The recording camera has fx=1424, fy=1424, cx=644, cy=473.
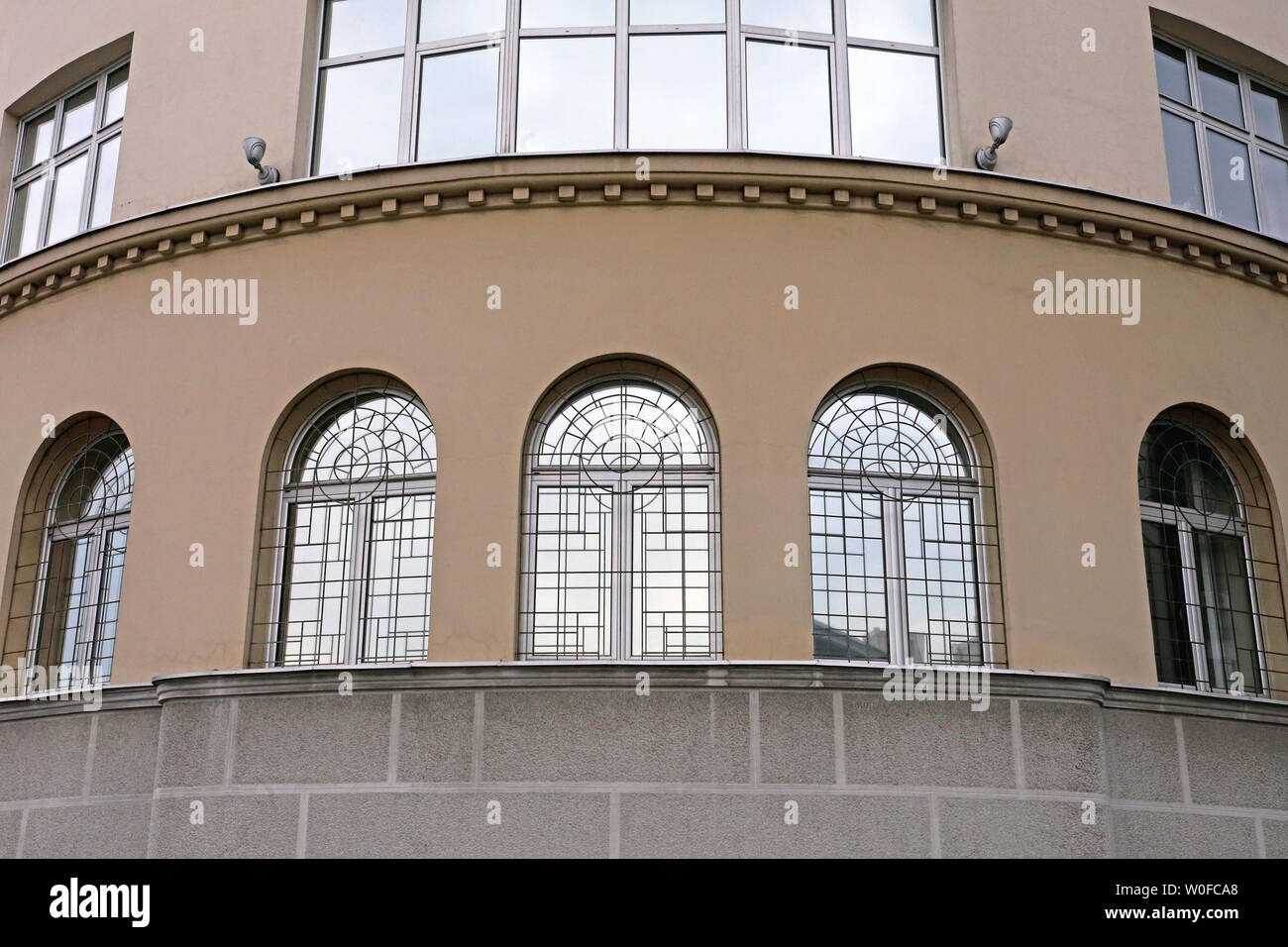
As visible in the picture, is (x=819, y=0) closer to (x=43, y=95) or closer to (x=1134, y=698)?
(x=1134, y=698)

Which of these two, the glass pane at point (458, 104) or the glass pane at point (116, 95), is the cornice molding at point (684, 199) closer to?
the glass pane at point (458, 104)

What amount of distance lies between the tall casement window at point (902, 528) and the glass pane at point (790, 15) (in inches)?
140

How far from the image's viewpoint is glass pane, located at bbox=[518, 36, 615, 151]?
12.8m

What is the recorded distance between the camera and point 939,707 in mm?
10875

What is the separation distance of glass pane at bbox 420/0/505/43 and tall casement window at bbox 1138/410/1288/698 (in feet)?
23.2

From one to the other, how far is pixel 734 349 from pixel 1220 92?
6594 mm

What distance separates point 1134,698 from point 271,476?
739cm

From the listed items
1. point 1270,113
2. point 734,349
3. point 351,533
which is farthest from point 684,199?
point 1270,113

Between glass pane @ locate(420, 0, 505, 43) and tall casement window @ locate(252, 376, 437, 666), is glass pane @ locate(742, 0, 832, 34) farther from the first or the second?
tall casement window @ locate(252, 376, 437, 666)

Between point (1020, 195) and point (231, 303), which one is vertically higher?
point (1020, 195)

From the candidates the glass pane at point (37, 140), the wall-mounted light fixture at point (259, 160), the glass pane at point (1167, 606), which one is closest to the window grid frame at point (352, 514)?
the wall-mounted light fixture at point (259, 160)

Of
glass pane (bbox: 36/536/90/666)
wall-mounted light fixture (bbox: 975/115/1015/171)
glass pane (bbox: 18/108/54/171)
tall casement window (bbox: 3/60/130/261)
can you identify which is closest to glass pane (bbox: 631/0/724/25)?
wall-mounted light fixture (bbox: 975/115/1015/171)

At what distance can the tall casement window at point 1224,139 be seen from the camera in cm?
1406
